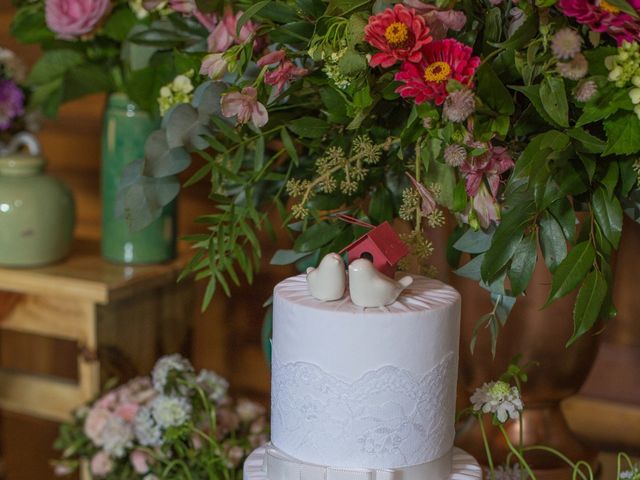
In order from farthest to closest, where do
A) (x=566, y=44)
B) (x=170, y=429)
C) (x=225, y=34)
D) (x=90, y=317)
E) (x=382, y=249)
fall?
(x=90, y=317) → (x=170, y=429) → (x=225, y=34) → (x=382, y=249) → (x=566, y=44)

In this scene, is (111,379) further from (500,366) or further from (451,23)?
(451,23)

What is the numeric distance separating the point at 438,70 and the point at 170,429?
589 mm

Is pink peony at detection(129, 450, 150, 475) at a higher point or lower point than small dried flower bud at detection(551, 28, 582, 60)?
lower

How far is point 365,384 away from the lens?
78 cm

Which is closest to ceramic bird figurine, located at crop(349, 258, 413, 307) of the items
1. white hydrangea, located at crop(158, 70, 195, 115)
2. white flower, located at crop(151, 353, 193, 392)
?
white hydrangea, located at crop(158, 70, 195, 115)

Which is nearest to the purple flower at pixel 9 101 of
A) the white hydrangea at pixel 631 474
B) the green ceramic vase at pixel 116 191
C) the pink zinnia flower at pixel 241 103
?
the green ceramic vase at pixel 116 191

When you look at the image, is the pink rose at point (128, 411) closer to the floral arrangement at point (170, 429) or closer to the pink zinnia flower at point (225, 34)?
the floral arrangement at point (170, 429)

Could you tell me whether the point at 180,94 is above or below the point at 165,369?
above

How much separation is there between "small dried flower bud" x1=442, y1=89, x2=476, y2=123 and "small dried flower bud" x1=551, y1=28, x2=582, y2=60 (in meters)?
0.07

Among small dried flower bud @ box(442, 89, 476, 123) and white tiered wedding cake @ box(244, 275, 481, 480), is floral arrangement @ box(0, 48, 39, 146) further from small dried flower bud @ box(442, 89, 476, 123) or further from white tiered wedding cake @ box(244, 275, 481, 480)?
small dried flower bud @ box(442, 89, 476, 123)

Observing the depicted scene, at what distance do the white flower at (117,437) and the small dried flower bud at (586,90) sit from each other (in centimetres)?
72

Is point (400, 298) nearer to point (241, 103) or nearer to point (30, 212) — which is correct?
point (241, 103)

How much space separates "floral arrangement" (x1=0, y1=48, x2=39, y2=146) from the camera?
1.41 meters
